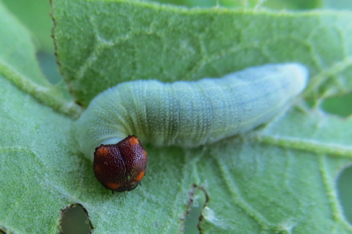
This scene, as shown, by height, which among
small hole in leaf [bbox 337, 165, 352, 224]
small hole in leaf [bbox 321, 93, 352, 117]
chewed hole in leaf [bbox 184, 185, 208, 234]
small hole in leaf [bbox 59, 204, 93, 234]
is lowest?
small hole in leaf [bbox 59, 204, 93, 234]

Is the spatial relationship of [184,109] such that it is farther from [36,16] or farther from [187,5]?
[36,16]

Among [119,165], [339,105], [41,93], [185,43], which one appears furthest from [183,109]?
[339,105]

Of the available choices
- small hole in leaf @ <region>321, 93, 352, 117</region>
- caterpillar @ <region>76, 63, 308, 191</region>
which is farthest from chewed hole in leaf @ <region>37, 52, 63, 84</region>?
small hole in leaf @ <region>321, 93, 352, 117</region>

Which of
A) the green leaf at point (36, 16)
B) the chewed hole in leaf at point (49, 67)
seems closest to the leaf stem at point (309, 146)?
the chewed hole in leaf at point (49, 67)

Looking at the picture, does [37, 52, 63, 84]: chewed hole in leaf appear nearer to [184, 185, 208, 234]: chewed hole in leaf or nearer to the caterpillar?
the caterpillar

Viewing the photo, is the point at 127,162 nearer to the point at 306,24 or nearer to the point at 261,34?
the point at 261,34

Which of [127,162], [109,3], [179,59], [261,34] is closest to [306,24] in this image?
[261,34]
